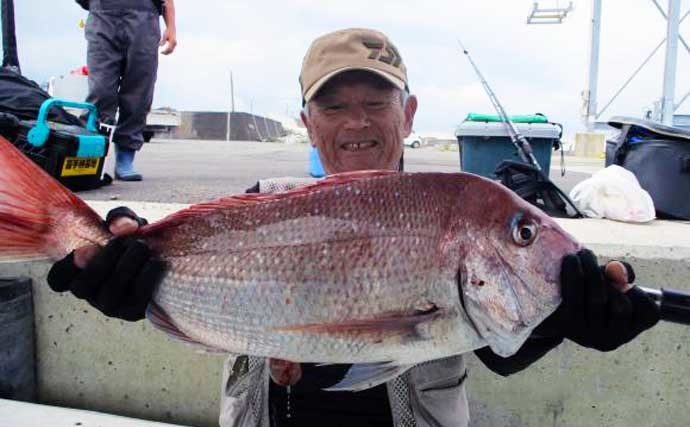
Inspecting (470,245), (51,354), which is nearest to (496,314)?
(470,245)

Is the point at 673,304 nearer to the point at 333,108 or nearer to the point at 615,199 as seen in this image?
the point at 333,108

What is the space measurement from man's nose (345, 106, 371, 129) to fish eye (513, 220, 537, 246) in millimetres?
877

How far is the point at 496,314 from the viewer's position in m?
1.29

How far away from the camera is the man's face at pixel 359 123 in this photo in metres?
2.08

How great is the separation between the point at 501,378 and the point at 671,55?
15999 millimetres

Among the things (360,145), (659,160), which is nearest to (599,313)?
(360,145)

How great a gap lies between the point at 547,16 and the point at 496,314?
83.6 ft

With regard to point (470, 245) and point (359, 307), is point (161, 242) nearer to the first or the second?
point (359, 307)

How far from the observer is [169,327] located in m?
1.47

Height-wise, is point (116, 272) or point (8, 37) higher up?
point (8, 37)

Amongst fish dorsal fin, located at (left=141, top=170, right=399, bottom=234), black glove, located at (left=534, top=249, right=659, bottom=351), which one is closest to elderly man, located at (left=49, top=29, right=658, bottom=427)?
black glove, located at (left=534, top=249, right=659, bottom=351)

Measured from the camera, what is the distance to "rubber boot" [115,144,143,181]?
4.97m

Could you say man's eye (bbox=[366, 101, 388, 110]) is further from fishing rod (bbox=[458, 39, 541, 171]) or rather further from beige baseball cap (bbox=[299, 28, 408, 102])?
fishing rod (bbox=[458, 39, 541, 171])

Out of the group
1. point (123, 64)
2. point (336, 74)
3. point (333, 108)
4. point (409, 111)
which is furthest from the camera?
point (123, 64)
